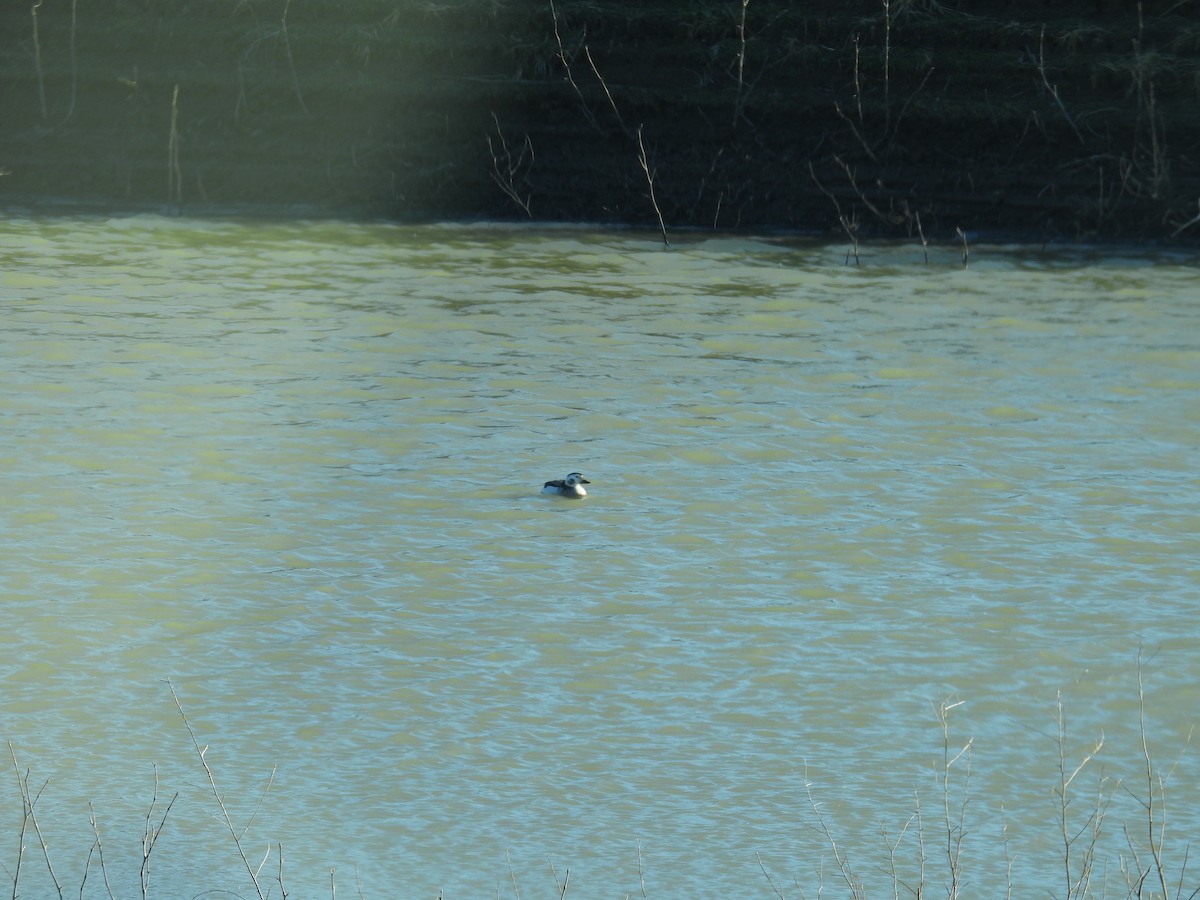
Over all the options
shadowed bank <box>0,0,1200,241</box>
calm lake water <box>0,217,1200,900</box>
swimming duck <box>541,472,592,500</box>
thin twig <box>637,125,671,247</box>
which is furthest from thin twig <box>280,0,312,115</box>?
swimming duck <box>541,472,592,500</box>

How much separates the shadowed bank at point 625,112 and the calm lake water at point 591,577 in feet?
8.42

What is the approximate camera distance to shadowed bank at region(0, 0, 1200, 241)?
16000mm

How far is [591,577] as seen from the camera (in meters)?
7.85

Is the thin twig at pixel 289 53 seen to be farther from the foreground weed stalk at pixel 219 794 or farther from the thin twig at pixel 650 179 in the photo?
the foreground weed stalk at pixel 219 794

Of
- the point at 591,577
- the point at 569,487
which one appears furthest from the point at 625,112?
the point at 591,577

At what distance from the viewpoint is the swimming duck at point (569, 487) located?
8.76 m

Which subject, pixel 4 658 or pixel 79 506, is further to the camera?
pixel 79 506

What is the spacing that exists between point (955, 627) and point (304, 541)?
281cm

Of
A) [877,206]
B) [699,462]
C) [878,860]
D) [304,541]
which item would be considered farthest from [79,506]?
[877,206]

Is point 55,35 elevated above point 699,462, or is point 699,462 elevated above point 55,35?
point 55,35

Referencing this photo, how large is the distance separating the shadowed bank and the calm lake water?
2567mm

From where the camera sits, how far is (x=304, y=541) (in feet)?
27.0

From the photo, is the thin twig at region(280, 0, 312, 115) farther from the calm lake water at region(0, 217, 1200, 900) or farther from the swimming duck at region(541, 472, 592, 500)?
the swimming duck at region(541, 472, 592, 500)

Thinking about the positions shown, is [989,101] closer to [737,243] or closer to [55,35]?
[737,243]
